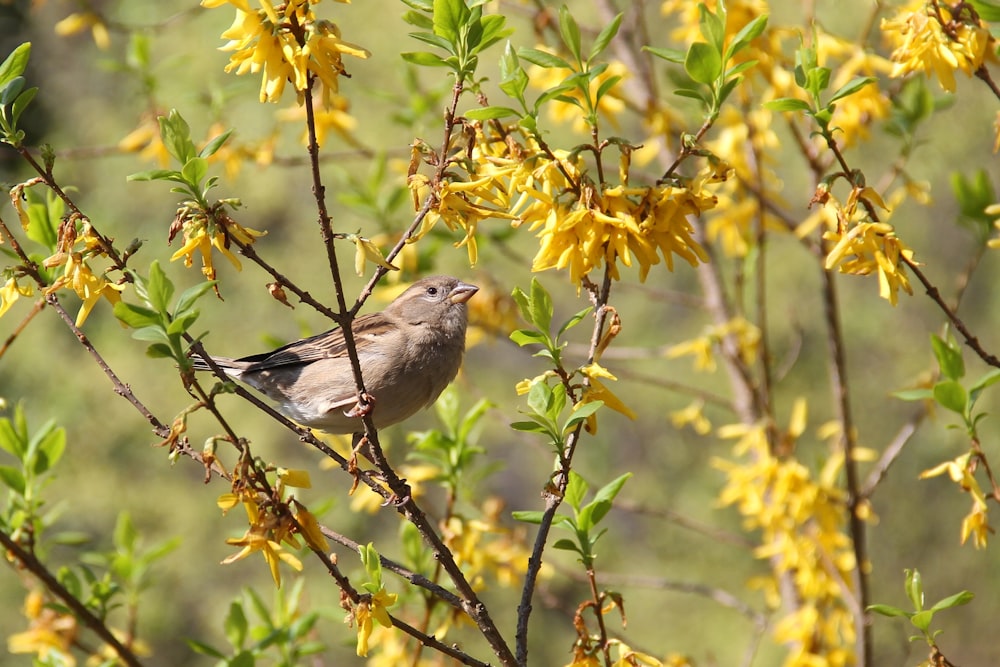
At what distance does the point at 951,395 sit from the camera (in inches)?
94.9

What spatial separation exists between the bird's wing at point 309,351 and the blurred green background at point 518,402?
3.83 m

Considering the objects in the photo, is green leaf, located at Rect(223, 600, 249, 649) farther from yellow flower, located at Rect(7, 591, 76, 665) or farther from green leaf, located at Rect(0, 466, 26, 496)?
green leaf, located at Rect(0, 466, 26, 496)

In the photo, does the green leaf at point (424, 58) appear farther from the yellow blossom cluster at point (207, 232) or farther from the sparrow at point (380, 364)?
the sparrow at point (380, 364)

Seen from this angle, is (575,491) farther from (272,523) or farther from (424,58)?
(424,58)

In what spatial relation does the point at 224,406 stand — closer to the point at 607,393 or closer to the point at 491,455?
the point at 491,455

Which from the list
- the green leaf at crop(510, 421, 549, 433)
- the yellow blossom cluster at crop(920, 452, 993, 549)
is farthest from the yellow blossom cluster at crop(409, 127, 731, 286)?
the yellow blossom cluster at crop(920, 452, 993, 549)

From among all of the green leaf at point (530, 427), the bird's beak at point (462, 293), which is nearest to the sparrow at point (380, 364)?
the bird's beak at point (462, 293)

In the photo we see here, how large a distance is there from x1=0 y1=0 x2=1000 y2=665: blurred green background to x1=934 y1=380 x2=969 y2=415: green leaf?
18.1ft

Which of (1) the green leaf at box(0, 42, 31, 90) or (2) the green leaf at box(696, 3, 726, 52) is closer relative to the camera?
(1) the green leaf at box(0, 42, 31, 90)

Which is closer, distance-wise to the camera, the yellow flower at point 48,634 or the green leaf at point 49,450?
the green leaf at point 49,450

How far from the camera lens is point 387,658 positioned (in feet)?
10.6

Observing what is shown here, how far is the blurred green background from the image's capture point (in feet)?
28.6

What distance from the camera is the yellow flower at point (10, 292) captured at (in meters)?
2.10

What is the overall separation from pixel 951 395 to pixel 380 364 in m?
1.84
